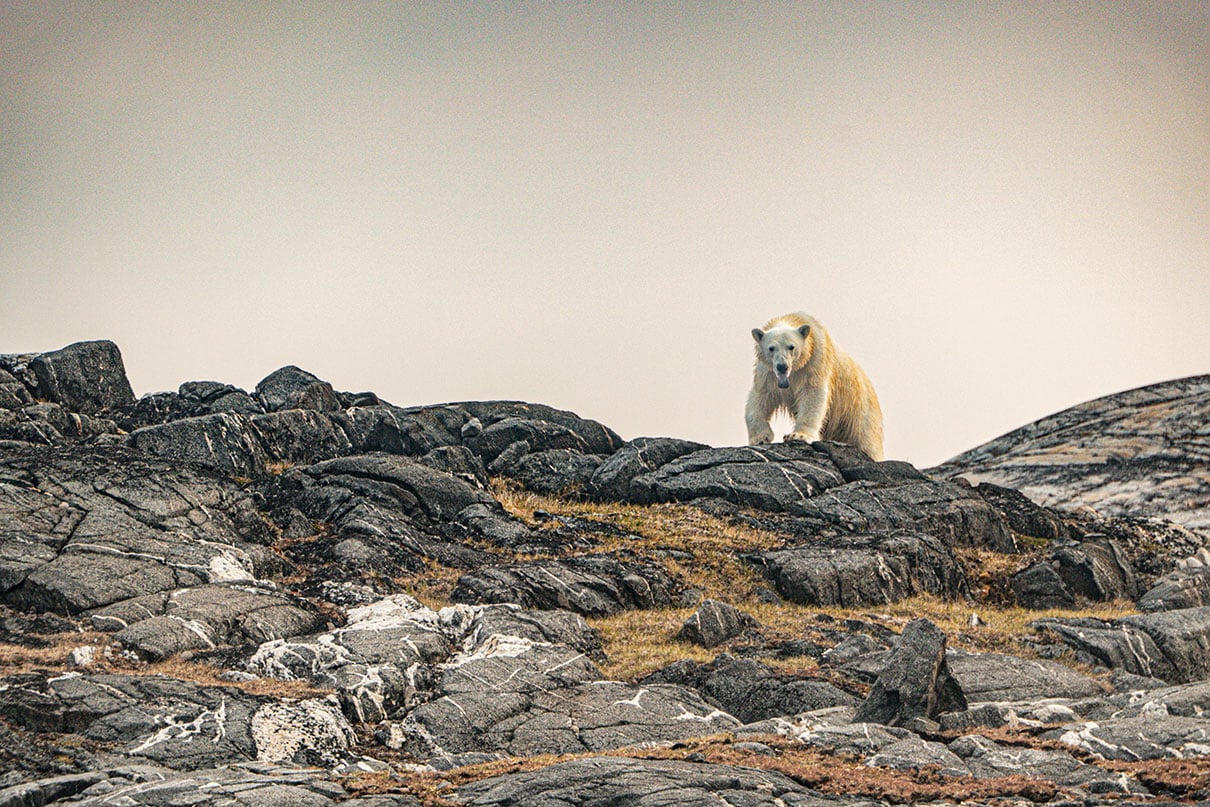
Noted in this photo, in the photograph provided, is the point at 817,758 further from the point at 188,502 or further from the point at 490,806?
the point at 188,502

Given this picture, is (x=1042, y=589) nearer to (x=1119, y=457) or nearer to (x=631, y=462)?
(x=631, y=462)

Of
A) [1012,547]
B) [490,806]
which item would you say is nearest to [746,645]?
[490,806]

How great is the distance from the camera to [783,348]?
35938 millimetres

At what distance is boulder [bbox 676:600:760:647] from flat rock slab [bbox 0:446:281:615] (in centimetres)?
963

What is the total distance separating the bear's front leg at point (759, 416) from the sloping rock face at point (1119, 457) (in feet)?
49.3

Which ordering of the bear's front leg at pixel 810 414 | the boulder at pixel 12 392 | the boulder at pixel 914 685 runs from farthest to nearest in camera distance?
the bear's front leg at pixel 810 414, the boulder at pixel 12 392, the boulder at pixel 914 685

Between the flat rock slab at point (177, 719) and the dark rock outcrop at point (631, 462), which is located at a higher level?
the dark rock outcrop at point (631, 462)

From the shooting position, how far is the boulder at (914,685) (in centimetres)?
1838

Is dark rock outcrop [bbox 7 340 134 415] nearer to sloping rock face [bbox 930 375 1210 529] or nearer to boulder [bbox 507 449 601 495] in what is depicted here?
boulder [bbox 507 449 601 495]

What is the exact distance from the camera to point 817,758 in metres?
15.3

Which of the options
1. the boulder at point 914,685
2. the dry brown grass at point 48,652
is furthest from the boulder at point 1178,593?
the dry brown grass at point 48,652

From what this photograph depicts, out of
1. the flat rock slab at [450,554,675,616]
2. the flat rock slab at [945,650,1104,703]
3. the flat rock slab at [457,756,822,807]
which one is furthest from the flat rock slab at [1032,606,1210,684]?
the flat rock slab at [457,756,822,807]

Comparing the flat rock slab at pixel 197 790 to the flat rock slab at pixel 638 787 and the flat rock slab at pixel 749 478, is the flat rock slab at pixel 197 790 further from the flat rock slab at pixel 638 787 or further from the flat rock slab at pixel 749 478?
the flat rock slab at pixel 749 478

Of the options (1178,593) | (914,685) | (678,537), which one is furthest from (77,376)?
(1178,593)
